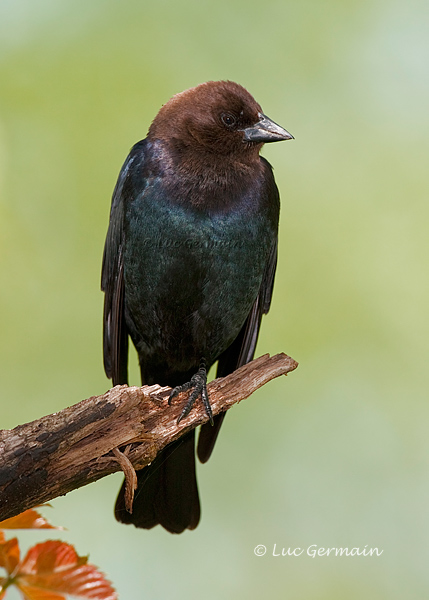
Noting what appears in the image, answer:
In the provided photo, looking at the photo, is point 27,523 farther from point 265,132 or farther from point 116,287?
point 265,132

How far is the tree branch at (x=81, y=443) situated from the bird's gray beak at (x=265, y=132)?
4.73ft

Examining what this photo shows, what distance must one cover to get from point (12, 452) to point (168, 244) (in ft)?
4.88

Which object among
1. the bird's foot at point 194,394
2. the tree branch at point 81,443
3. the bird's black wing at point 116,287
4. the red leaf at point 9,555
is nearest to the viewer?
the red leaf at point 9,555

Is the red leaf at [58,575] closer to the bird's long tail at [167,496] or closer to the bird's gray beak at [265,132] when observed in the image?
the bird's long tail at [167,496]

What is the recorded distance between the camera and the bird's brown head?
3947mm

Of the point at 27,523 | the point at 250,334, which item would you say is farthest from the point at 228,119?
the point at 27,523

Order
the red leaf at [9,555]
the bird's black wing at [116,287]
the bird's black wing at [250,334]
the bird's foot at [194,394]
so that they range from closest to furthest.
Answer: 1. the red leaf at [9,555]
2. the bird's foot at [194,394]
3. the bird's black wing at [116,287]
4. the bird's black wing at [250,334]

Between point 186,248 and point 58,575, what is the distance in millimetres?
1984

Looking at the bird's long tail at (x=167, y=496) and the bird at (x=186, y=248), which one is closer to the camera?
the bird at (x=186, y=248)

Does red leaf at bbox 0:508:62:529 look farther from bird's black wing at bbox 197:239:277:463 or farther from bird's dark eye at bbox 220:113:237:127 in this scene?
bird's dark eye at bbox 220:113:237:127

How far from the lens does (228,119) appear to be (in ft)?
13.0

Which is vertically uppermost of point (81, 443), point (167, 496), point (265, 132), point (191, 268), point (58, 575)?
point (265, 132)

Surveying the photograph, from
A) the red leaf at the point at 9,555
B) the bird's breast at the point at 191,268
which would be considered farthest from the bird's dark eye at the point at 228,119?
the red leaf at the point at 9,555

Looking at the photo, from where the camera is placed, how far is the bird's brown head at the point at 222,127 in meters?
3.95
